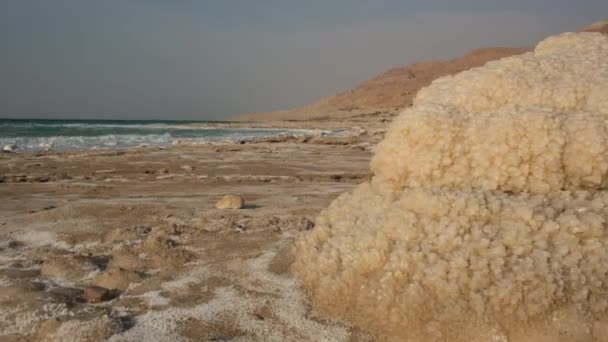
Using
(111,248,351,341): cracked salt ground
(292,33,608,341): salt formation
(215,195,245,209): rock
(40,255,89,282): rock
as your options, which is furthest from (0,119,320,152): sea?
(292,33,608,341): salt formation

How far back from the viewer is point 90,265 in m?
2.94

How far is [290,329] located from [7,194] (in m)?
5.16

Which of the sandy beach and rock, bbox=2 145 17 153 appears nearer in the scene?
the sandy beach

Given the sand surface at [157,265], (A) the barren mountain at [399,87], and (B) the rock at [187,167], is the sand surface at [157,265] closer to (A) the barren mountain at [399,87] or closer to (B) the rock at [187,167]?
(B) the rock at [187,167]

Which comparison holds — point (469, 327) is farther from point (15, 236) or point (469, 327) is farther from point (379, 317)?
point (15, 236)

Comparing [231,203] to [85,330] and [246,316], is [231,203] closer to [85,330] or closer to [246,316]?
[246,316]

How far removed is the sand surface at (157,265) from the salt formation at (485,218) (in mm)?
266

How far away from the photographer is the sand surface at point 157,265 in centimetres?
217

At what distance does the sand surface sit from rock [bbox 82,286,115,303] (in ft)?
0.07

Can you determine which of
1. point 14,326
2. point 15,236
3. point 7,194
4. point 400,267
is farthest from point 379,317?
point 7,194

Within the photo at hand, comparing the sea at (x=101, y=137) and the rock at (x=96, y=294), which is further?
the sea at (x=101, y=137)

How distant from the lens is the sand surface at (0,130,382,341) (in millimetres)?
2174

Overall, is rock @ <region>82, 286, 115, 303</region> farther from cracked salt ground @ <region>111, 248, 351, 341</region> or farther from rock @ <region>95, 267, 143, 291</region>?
cracked salt ground @ <region>111, 248, 351, 341</region>

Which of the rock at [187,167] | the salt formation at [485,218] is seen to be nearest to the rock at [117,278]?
the salt formation at [485,218]
